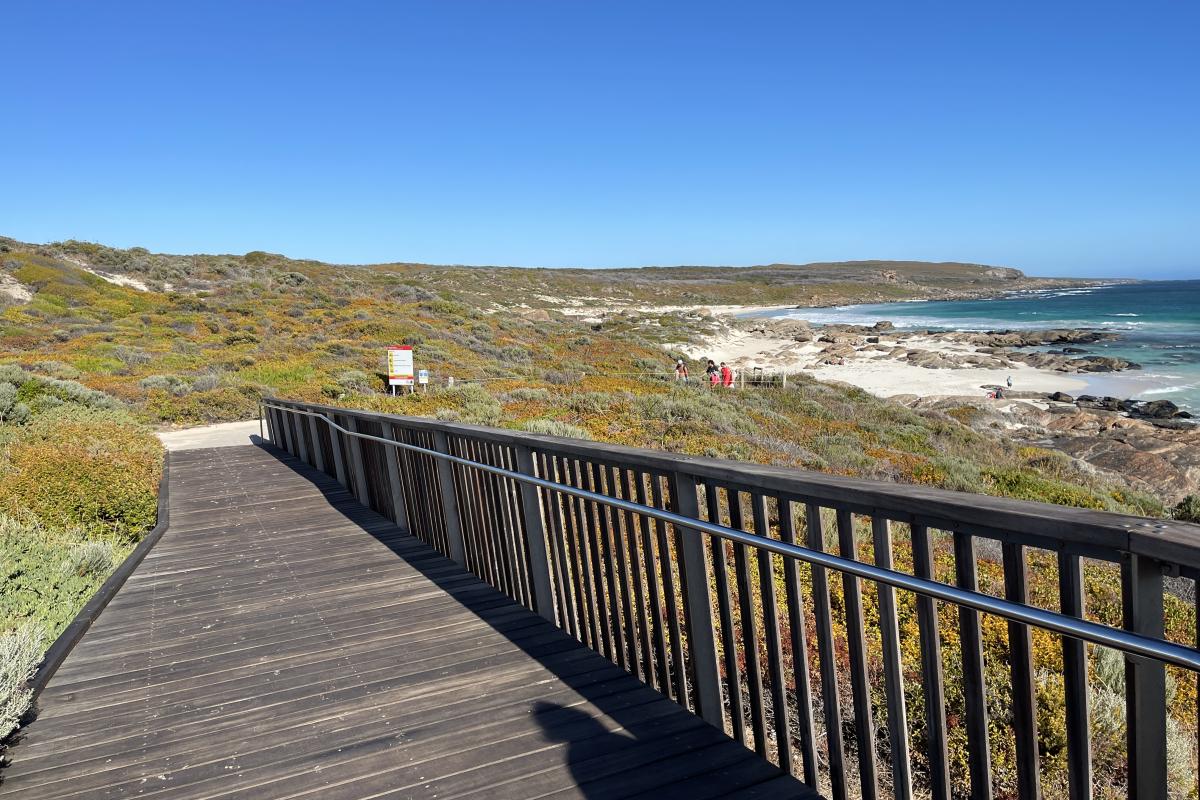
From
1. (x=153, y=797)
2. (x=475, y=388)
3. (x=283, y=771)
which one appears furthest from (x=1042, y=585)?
(x=475, y=388)

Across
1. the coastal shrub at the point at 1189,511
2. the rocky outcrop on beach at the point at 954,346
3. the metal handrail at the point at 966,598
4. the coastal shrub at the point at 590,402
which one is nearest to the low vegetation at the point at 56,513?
the metal handrail at the point at 966,598

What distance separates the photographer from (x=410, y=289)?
53.5m

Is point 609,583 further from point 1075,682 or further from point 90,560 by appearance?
point 90,560

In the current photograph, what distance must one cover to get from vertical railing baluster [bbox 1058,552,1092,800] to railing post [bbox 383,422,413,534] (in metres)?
5.90

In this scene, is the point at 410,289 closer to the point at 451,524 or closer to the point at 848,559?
the point at 451,524

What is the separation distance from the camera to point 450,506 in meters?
5.85

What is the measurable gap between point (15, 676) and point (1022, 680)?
4.15 meters

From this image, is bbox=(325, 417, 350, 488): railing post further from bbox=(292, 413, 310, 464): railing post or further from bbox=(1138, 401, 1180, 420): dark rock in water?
bbox=(1138, 401, 1180, 420): dark rock in water

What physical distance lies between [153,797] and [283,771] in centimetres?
47

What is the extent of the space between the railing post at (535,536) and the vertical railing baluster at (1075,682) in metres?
2.95

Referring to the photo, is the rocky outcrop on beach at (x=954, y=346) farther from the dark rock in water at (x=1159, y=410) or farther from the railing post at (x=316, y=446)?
Answer: the railing post at (x=316, y=446)

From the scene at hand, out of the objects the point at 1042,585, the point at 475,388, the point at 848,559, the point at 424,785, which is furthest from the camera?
the point at 475,388

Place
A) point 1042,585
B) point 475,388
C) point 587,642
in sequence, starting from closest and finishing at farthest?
point 587,642, point 1042,585, point 475,388

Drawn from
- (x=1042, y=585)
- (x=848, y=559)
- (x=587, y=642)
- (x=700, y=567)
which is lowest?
(x=1042, y=585)
